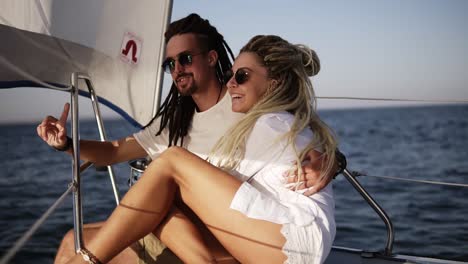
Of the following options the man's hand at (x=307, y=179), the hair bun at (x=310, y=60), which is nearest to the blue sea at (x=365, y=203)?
the hair bun at (x=310, y=60)

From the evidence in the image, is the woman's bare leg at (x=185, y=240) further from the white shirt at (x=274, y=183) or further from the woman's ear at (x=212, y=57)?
the woman's ear at (x=212, y=57)

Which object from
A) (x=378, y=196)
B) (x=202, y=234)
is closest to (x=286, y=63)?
(x=202, y=234)

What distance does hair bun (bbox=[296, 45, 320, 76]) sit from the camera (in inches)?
77.4

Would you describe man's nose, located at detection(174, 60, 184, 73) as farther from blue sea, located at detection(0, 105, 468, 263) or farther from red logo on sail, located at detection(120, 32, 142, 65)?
blue sea, located at detection(0, 105, 468, 263)

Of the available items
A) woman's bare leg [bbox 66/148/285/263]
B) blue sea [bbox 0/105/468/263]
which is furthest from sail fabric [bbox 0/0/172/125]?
blue sea [bbox 0/105/468/263]

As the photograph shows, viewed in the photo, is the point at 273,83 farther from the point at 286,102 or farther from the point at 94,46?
the point at 94,46

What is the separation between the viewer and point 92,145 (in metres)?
2.18

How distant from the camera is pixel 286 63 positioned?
6.28 feet

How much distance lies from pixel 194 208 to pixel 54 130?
22.3 inches

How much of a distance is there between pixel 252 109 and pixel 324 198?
1.25 feet

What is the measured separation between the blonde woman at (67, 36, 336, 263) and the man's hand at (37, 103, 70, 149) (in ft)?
1.23

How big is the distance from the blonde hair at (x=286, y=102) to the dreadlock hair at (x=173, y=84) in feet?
1.13

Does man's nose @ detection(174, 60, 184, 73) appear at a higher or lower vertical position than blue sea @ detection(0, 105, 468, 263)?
higher

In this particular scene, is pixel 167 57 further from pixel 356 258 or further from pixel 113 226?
pixel 356 258
